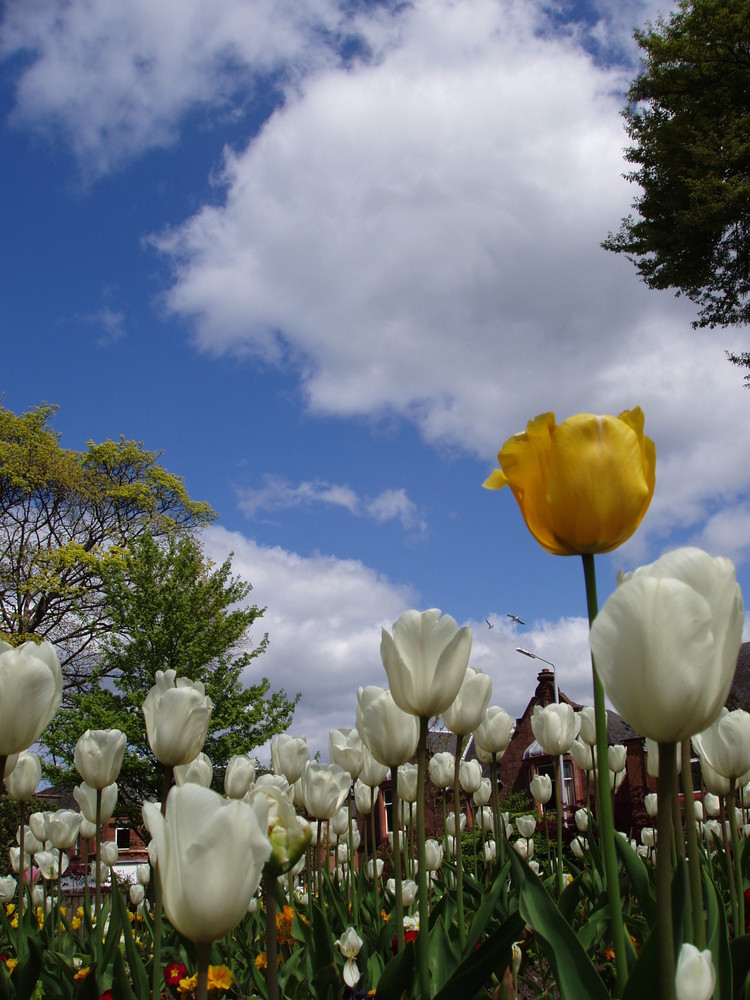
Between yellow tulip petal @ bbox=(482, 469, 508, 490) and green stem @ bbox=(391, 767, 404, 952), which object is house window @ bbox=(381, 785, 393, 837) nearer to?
green stem @ bbox=(391, 767, 404, 952)

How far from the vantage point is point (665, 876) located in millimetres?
900

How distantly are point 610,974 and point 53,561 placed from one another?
71.7 ft

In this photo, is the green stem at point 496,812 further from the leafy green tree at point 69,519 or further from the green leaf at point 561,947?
the leafy green tree at point 69,519

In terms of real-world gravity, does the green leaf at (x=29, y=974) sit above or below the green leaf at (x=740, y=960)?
below

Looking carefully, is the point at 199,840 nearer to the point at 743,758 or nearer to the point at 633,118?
the point at 743,758

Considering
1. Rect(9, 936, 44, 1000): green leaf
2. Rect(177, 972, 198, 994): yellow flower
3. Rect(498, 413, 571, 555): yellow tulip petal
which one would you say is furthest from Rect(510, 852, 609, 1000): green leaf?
Rect(177, 972, 198, 994): yellow flower

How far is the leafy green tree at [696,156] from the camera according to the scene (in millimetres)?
13734

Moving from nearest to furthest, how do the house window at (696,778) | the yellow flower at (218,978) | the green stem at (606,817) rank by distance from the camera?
1. the green stem at (606,817)
2. the yellow flower at (218,978)
3. the house window at (696,778)

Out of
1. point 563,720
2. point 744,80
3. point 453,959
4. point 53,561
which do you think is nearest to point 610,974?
point 563,720

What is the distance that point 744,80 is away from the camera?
47.2 ft

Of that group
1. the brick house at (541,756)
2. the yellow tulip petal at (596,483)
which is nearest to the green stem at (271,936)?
the yellow tulip petal at (596,483)

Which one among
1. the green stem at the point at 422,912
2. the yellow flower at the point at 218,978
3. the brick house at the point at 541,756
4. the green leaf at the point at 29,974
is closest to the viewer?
the green stem at the point at 422,912

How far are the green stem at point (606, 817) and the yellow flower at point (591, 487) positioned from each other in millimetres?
53

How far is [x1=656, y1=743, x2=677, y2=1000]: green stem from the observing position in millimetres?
899
